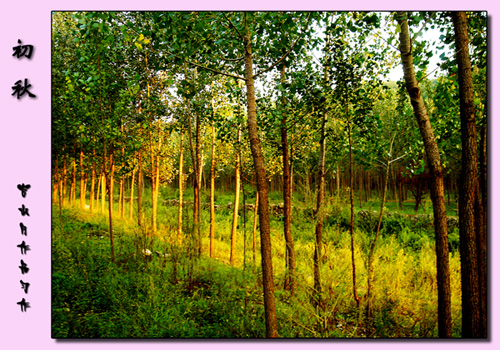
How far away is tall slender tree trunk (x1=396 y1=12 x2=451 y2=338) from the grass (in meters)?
0.88

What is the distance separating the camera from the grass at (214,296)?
2.94 m

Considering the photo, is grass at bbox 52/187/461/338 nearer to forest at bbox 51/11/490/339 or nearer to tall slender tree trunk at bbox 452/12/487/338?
forest at bbox 51/11/490/339

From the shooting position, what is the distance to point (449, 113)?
3.18m

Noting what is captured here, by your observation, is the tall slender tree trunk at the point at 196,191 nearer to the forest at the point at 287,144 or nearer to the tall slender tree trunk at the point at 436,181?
the forest at the point at 287,144

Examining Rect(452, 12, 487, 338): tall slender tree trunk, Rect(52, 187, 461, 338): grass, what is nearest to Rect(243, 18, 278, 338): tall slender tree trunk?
Rect(52, 187, 461, 338): grass

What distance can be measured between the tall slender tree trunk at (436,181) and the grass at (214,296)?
2.88 ft

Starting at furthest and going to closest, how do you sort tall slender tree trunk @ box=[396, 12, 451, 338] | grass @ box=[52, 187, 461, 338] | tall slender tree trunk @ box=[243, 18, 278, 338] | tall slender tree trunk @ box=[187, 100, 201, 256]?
tall slender tree trunk @ box=[187, 100, 201, 256] < grass @ box=[52, 187, 461, 338] < tall slender tree trunk @ box=[243, 18, 278, 338] < tall slender tree trunk @ box=[396, 12, 451, 338]

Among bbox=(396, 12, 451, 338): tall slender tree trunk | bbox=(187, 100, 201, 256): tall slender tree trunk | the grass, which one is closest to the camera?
bbox=(396, 12, 451, 338): tall slender tree trunk

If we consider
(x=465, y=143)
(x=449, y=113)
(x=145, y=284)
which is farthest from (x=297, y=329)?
(x=449, y=113)

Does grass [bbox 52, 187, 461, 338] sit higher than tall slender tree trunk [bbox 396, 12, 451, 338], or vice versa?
tall slender tree trunk [bbox 396, 12, 451, 338]

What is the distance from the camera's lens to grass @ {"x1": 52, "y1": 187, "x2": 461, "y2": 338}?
2.94 m

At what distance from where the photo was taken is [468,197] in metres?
2.33

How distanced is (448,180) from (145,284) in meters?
Result: 10.0

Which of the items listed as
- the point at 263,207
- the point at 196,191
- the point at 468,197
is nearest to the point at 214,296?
the point at 263,207
